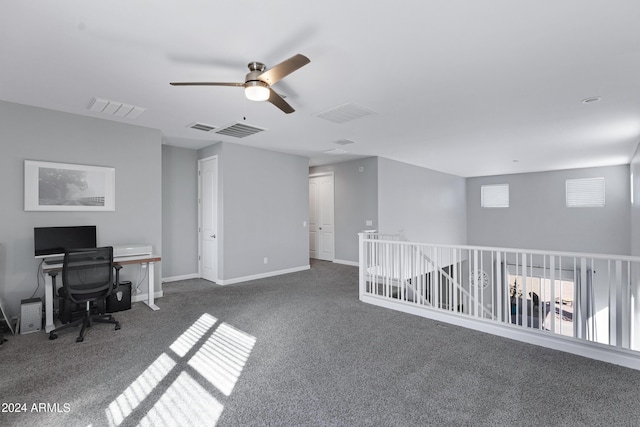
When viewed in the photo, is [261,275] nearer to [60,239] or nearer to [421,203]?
[60,239]

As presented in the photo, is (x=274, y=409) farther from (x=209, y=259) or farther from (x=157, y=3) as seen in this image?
(x=209, y=259)

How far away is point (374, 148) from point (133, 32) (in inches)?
185

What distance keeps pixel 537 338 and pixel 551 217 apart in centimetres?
799

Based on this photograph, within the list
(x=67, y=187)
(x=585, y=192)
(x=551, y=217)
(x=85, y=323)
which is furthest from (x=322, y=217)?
(x=585, y=192)

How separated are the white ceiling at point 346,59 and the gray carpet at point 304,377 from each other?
2650 mm

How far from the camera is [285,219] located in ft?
21.5

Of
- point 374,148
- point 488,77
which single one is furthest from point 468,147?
point 488,77

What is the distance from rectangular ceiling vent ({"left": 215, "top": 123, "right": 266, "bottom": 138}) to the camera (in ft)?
15.0

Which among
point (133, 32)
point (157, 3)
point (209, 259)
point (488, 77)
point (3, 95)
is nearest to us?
point (157, 3)

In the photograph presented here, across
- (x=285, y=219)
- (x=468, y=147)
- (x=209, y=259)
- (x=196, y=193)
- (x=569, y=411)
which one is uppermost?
(x=468, y=147)

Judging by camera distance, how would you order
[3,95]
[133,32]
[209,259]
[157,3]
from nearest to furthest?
[157,3] < [133,32] < [3,95] < [209,259]

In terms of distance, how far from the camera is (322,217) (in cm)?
824

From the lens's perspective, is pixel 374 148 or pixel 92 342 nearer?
pixel 92 342

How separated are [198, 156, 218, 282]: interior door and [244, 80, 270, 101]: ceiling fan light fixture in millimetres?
3306
